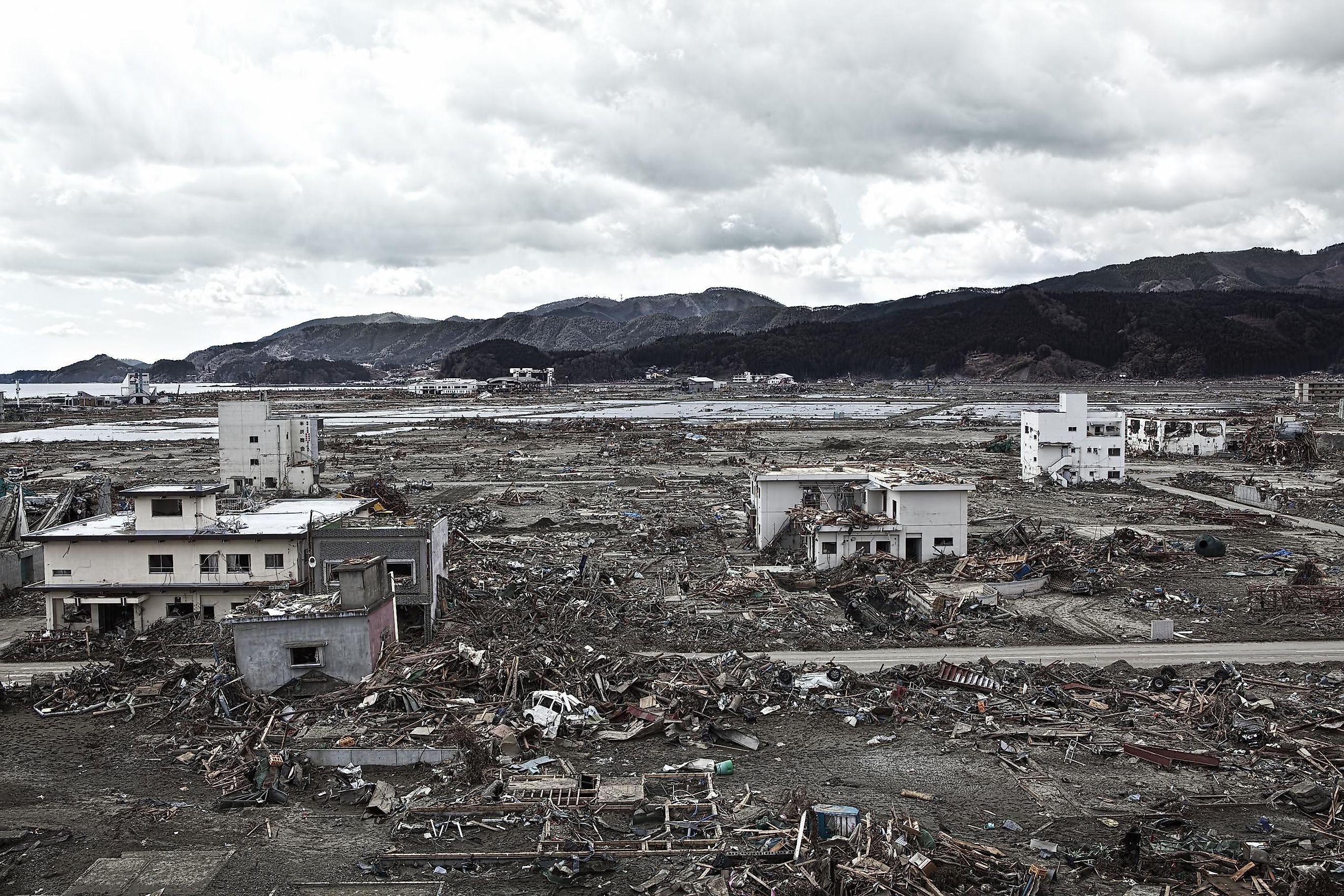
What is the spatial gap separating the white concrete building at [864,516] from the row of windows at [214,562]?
17.2 meters

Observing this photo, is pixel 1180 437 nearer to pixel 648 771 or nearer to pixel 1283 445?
pixel 1283 445

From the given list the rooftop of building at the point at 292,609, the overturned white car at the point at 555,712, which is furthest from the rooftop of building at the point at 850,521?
the rooftop of building at the point at 292,609

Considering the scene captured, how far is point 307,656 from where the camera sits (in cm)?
2050

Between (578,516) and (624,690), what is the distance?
2645cm

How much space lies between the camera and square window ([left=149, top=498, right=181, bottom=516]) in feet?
89.2

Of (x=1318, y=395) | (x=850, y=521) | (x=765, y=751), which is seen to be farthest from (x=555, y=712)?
(x=1318, y=395)

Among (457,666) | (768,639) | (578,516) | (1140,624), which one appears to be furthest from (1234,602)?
(578,516)

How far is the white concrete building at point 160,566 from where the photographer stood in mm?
26672

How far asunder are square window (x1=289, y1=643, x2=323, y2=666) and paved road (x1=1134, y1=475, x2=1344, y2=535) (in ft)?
135

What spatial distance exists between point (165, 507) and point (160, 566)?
1656 millimetres

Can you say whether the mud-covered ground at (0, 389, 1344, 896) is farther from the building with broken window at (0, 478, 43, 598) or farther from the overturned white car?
the building with broken window at (0, 478, 43, 598)

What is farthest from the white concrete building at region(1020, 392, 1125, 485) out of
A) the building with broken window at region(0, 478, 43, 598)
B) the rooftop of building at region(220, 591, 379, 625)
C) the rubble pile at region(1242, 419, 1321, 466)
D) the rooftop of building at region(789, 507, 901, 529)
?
the building with broken window at region(0, 478, 43, 598)

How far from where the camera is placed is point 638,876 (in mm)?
13367

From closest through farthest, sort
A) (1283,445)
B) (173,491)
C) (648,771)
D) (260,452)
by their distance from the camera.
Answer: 1. (648,771)
2. (173,491)
3. (260,452)
4. (1283,445)
